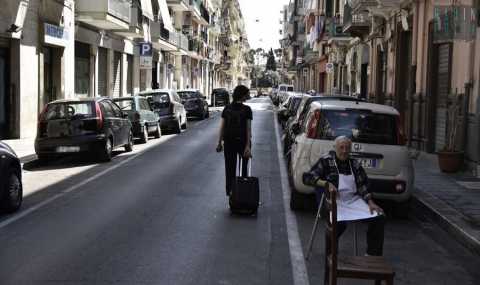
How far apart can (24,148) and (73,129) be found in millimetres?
3114

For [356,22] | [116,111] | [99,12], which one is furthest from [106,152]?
[356,22]

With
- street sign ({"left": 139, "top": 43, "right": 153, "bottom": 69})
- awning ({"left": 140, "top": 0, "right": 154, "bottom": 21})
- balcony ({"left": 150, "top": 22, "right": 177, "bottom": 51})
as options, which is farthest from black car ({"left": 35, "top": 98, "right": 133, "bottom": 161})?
balcony ({"left": 150, "top": 22, "right": 177, "bottom": 51})

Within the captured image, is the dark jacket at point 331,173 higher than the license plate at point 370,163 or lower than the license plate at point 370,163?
higher

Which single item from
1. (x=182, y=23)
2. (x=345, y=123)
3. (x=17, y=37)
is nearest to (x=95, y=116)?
(x=17, y=37)

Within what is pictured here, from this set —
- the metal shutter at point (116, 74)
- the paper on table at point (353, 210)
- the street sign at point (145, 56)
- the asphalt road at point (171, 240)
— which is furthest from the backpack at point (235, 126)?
the metal shutter at point (116, 74)

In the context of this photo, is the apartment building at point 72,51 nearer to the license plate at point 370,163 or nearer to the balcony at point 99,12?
the balcony at point 99,12

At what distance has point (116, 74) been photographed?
112ft

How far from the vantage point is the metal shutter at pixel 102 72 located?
101 ft

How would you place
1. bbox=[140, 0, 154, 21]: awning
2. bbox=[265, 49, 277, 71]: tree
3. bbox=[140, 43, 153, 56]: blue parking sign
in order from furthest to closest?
bbox=[265, 49, 277, 71]: tree
bbox=[140, 0, 154, 21]: awning
bbox=[140, 43, 153, 56]: blue parking sign

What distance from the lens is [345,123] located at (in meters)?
9.46

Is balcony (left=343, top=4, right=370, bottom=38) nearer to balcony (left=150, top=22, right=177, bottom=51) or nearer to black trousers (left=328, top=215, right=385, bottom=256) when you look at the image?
balcony (left=150, top=22, right=177, bottom=51)

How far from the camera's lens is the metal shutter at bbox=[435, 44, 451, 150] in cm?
1677

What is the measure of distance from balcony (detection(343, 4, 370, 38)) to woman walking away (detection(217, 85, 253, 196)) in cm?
1936

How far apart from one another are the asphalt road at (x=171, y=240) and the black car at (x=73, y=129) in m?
2.74
